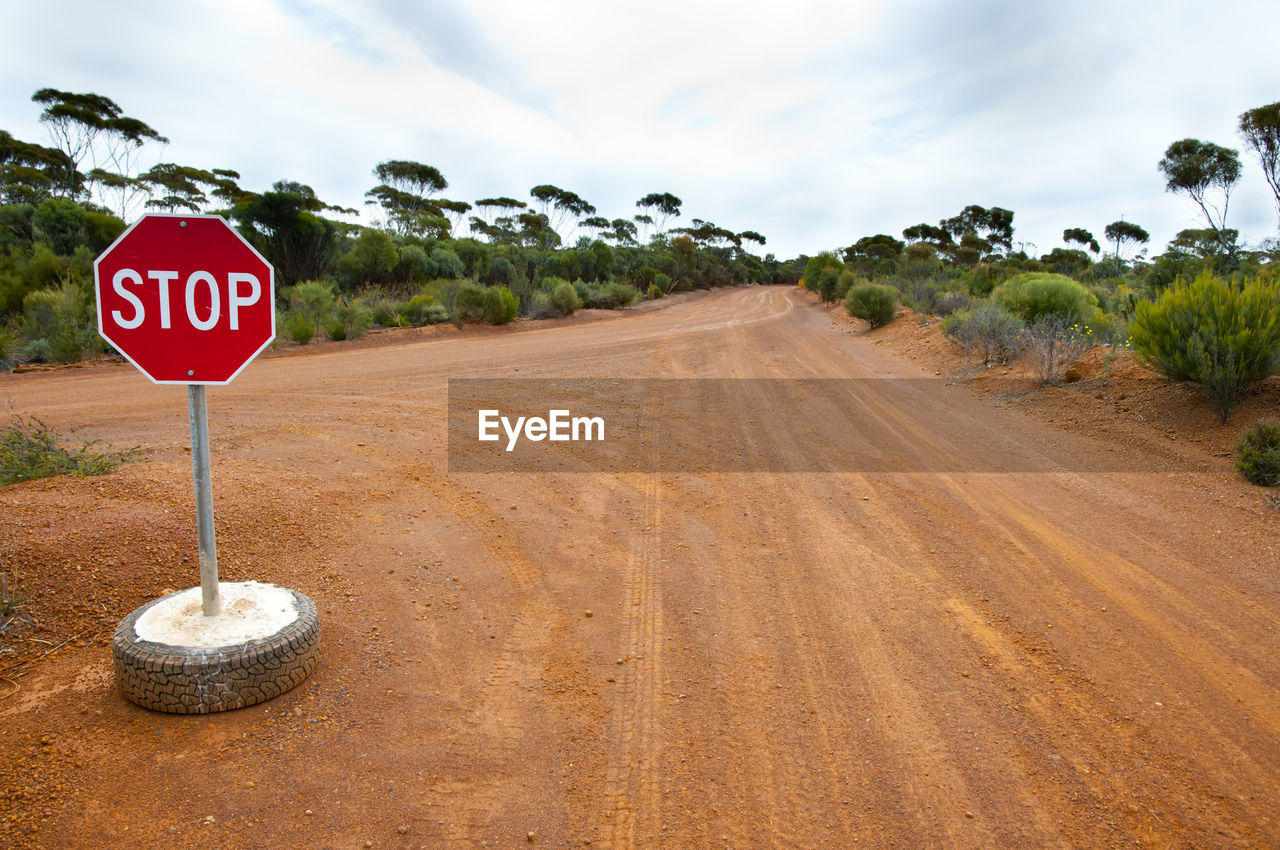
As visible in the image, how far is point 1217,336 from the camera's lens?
A: 8.55 metres

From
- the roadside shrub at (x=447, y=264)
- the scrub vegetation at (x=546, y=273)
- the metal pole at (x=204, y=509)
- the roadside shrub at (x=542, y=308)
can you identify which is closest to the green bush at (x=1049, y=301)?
the scrub vegetation at (x=546, y=273)

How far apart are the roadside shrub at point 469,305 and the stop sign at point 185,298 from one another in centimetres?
1826

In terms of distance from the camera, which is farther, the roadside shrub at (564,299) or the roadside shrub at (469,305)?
the roadside shrub at (564,299)

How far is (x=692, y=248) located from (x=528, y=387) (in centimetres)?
5481

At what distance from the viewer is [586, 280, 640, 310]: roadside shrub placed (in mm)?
31375

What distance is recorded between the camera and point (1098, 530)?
Answer: 6.10 meters

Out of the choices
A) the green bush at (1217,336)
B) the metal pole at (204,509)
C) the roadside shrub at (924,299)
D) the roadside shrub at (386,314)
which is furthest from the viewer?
the roadside shrub at (924,299)

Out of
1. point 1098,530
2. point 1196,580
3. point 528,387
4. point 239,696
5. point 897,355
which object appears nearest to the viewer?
point 239,696

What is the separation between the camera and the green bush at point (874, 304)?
74.2 feet

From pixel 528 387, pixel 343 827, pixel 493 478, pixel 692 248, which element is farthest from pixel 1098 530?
pixel 692 248

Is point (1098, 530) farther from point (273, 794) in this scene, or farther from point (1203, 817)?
point (273, 794)

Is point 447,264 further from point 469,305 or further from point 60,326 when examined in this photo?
point 60,326

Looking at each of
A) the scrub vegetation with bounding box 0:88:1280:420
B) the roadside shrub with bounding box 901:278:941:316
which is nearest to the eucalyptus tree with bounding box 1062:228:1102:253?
the scrub vegetation with bounding box 0:88:1280:420

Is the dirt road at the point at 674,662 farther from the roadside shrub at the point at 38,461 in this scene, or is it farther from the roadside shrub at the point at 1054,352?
the roadside shrub at the point at 1054,352
